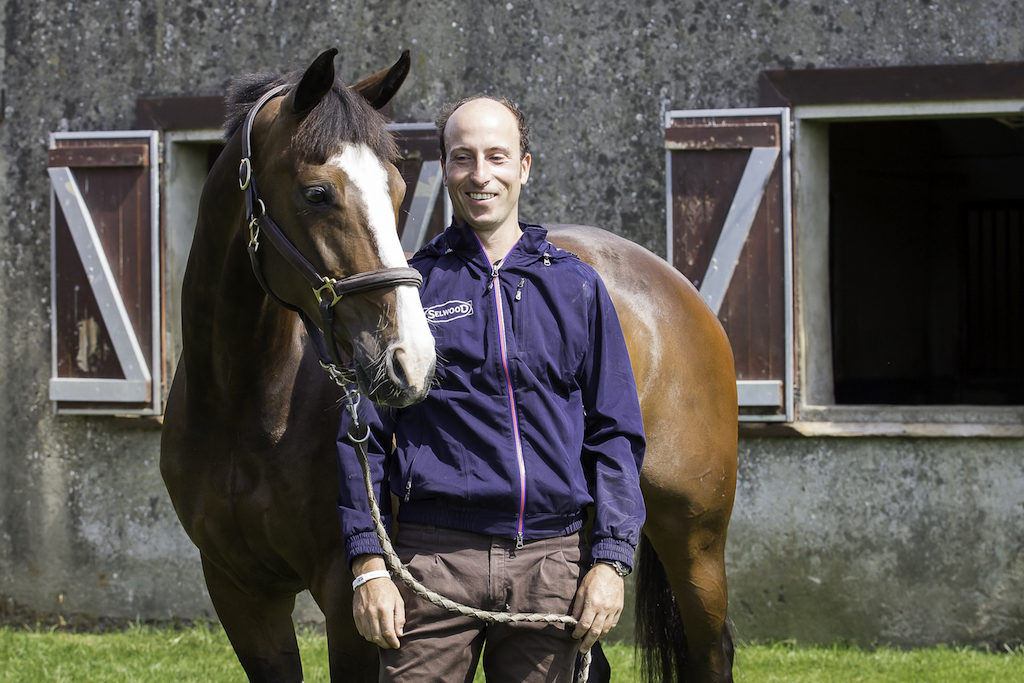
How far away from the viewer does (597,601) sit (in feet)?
6.17

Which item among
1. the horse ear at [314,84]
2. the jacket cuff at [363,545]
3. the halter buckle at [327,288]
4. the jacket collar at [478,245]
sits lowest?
the jacket cuff at [363,545]

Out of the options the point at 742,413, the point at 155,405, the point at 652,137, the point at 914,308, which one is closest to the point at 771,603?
the point at 742,413

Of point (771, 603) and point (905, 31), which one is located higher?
point (905, 31)

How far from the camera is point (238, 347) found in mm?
2604

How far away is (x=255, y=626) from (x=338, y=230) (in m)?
1.21

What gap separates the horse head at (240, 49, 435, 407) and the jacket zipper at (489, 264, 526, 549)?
0.13 m

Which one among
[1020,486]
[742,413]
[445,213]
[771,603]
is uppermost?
[445,213]

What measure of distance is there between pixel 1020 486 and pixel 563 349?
10.9 feet

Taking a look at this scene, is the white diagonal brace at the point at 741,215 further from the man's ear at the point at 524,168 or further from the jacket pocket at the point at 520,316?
the jacket pocket at the point at 520,316

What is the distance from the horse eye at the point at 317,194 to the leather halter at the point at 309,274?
0.36 feet

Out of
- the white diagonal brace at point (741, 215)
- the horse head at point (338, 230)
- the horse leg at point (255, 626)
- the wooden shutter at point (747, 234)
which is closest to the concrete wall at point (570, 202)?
the wooden shutter at point (747, 234)

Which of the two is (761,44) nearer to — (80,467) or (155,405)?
(155,405)

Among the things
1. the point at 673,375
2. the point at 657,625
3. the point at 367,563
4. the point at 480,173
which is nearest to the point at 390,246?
the point at 480,173

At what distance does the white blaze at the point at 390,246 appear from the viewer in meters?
1.88
